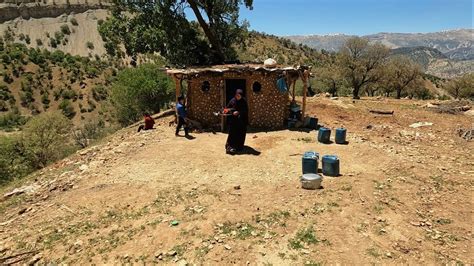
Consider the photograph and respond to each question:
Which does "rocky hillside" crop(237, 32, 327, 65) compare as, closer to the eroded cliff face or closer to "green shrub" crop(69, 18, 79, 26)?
the eroded cliff face

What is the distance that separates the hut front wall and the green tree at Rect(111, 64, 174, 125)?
789cm

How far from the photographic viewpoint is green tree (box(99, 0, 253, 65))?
62.6 ft

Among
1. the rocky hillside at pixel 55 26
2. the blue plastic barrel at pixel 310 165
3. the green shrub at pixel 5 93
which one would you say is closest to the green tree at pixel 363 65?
the blue plastic barrel at pixel 310 165

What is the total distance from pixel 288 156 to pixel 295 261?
5.71 meters

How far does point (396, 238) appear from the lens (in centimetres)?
723

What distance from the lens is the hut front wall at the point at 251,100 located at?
1502 cm

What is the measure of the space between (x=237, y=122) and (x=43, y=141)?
11969 millimetres

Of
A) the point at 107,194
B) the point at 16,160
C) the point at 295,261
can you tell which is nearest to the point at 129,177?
the point at 107,194

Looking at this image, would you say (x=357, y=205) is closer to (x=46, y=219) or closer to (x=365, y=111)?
(x=46, y=219)

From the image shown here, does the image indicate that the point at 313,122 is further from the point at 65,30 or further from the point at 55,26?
the point at 55,26

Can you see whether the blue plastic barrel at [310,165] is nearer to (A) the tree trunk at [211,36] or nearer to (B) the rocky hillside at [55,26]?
(A) the tree trunk at [211,36]

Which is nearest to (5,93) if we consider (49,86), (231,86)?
(49,86)

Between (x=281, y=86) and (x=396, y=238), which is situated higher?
(x=281, y=86)

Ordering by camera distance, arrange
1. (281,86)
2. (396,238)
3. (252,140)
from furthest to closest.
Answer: (281,86), (252,140), (396,238)
